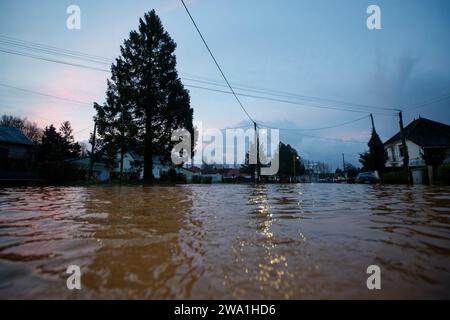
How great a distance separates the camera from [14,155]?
23.1 metres

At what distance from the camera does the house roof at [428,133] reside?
32906mm

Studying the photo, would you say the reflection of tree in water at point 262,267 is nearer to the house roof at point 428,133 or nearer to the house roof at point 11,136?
the house roof at point 11,136

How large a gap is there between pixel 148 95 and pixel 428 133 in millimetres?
37820

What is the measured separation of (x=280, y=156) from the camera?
201 feet

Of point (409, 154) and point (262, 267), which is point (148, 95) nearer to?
point (262, 267)

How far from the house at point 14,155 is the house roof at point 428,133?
1731 inches

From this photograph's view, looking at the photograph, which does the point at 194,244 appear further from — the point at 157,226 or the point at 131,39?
the point at 131,39

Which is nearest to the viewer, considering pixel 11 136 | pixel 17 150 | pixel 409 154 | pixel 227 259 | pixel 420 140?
pixel 227 259

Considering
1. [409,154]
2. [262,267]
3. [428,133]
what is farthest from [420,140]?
[262,267]

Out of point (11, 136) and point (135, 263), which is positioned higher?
point (11, 136)

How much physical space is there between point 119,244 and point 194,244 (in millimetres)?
622

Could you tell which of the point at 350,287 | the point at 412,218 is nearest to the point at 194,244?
the point at 350,287

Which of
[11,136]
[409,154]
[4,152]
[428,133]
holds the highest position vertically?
[428,133]

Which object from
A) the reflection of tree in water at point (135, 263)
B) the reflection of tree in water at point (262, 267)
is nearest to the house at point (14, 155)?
the reflection of tree in water at point (135, 263)
